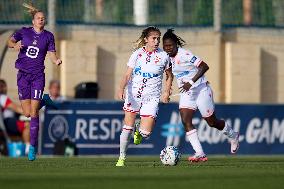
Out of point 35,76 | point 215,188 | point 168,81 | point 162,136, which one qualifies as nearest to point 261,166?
point 168,81

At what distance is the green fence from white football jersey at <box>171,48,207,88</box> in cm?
1026

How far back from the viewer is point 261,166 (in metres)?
18.0

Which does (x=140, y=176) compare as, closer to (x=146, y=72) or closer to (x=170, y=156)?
(x=170, y=156)

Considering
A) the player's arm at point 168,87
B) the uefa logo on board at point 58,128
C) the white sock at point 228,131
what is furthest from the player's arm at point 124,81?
the uefa logo on board at point 58,128

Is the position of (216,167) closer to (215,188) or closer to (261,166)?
(261,166)

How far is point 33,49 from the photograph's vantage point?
19016 millimetres

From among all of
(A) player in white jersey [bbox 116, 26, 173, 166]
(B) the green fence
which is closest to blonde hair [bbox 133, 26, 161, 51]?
(A) player in white jersey [bbox 116, 26, 173, 166]

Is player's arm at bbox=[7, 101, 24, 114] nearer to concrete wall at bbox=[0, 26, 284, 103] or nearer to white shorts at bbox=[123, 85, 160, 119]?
concrete wall at bbox=[0, 26, 284, 103]

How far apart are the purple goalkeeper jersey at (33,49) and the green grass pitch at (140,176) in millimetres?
1598

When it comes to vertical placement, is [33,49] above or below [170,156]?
above

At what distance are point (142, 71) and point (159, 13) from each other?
44.2 ft

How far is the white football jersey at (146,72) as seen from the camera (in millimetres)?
17859

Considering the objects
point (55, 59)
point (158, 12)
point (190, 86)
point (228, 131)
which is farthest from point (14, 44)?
point (158, 12)

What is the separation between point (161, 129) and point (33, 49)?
881cm
